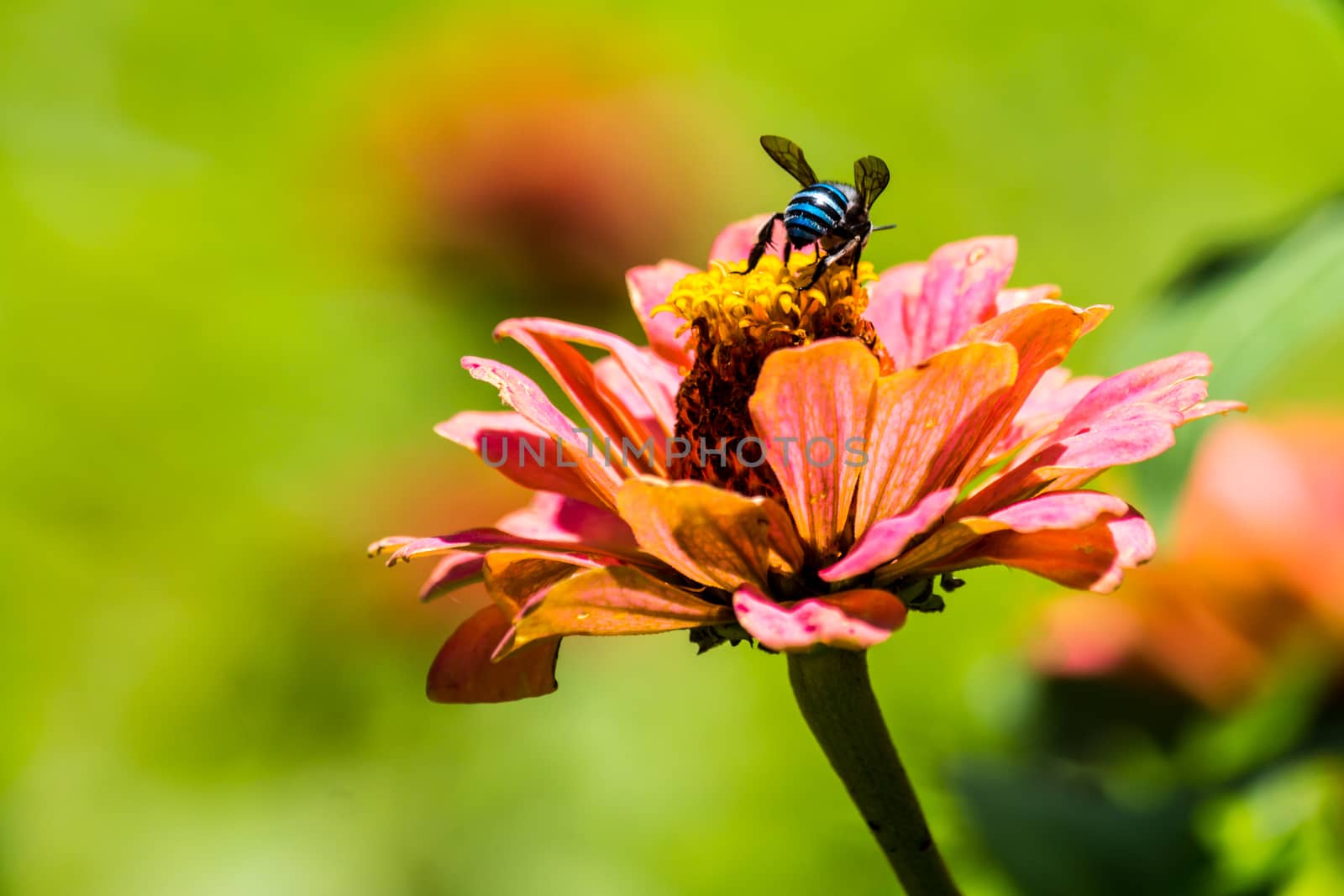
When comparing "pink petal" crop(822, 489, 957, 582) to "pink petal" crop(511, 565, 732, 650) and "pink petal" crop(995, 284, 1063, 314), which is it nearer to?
"pink petal" crop(511, 565, 732, 650)

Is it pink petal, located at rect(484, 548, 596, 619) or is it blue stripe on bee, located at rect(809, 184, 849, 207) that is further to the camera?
blue stripe on bee, located at rect(809, 184, 849, 207)

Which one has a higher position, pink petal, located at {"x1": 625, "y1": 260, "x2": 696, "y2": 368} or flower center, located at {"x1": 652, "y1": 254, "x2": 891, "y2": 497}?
pink petal, located at {"x1": 625, "y1": 260, "x2": 696, "y2": 368}

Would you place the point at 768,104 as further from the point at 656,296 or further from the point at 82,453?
the point at 656,296

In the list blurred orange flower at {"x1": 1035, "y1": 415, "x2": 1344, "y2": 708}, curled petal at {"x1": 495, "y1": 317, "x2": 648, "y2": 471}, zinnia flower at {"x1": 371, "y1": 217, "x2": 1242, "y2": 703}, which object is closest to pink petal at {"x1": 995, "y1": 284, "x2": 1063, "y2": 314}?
zinnia flower at {"x1": 371, "y1": 217, "x2": 1242, "y2": 703}

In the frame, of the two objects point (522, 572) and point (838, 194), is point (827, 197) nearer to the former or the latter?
point (838, 194)

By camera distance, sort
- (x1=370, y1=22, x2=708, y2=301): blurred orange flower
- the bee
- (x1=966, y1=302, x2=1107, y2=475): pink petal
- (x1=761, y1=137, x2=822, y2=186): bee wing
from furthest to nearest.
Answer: (x1=370, y1=22, x2=708, y2=301): blurred orange flower < (x1=761, y1=137, x2=822, y2=186): bee wing < the bee < (x1=966, y1=302, x2=1107, y2=475): pink petal

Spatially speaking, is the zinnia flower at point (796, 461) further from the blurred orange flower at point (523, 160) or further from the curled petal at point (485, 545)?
the blurred orange flower at point (523, 160)

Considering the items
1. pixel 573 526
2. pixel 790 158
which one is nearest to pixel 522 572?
pixel 573 526

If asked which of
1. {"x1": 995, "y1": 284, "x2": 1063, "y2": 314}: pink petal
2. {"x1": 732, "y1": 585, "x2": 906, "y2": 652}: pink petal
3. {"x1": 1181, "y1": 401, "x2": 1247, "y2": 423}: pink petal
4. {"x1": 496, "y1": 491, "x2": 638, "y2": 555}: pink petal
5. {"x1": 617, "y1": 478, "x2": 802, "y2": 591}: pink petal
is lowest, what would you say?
{"x1": 732, "y1": 585, "x2": 906, "y2": 652}: pink petal

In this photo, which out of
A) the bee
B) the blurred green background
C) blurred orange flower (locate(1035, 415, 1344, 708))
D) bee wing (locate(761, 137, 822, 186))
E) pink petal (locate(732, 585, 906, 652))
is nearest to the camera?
pink petal (locate(732, 585, 906, 652))
